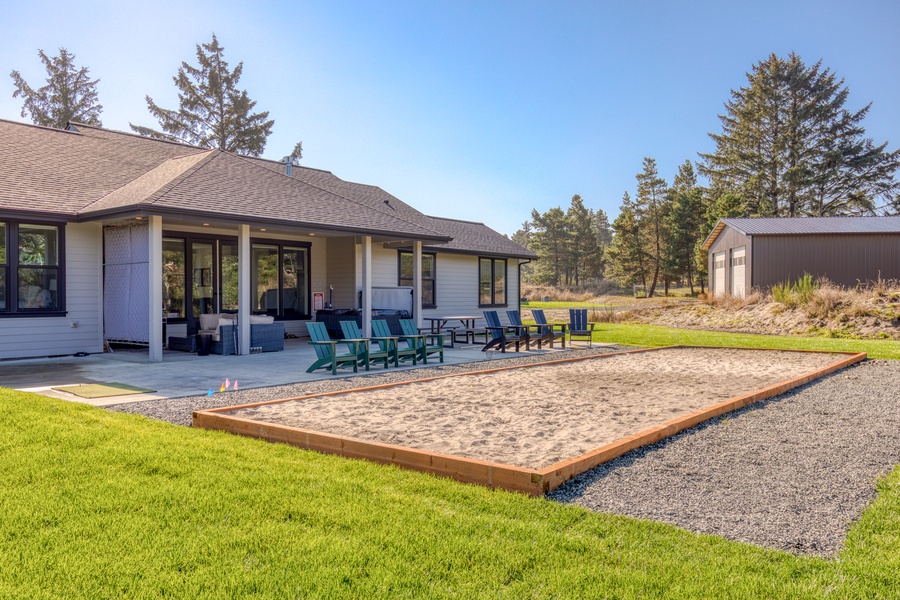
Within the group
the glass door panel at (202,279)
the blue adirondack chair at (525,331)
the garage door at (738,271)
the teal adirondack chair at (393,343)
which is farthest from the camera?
the garage door at (738,271)

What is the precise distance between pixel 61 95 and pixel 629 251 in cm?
4274

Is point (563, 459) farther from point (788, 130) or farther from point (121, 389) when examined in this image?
point (788, 130)

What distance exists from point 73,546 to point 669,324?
22.8m

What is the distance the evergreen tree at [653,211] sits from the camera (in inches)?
2078

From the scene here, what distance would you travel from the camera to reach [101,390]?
7.80 m

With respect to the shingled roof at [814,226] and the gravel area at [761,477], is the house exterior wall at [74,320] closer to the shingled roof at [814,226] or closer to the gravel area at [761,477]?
the gravel area at [761,477]

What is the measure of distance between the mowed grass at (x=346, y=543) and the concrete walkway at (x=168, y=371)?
3.77 m

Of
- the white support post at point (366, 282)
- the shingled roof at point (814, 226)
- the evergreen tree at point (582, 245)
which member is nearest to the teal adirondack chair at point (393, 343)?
the white support post at point (366, 282)

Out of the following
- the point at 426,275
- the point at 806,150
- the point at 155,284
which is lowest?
the point at 155,284

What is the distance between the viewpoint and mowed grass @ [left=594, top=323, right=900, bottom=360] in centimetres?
1462

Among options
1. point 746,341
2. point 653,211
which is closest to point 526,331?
point 746,341

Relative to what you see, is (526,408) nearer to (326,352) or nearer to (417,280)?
(326,352)

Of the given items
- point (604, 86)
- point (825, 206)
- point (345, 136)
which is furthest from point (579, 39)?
point (825, 206)

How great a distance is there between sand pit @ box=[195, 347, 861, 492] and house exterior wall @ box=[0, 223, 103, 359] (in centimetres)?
746
